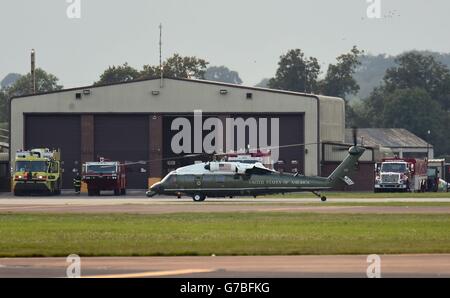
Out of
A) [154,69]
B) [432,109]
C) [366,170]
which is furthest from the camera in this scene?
[432,109]

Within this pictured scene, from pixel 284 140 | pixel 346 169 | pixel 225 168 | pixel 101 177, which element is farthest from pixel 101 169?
pixel 346 169

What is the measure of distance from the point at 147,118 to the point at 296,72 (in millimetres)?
96866

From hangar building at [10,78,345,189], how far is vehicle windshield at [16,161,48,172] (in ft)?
39.9

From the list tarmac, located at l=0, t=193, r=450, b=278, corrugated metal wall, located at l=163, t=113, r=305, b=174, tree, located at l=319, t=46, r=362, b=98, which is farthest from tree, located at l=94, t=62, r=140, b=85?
tarmac, located at l=0, t=193, r=450, b=278

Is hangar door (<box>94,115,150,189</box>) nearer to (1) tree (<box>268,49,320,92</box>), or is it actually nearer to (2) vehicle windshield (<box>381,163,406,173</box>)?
(2) vehicle windshield (<box>381,163,406,173</box>)

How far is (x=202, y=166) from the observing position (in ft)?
232

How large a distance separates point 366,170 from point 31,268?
7964 centimetres

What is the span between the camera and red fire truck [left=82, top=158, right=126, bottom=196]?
276 feet

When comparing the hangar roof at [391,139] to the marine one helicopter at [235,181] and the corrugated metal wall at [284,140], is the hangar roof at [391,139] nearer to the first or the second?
the corrugated metal wall at [284,140]

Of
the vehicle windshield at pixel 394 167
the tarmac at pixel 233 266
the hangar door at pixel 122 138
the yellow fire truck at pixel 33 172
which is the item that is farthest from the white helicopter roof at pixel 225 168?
the tarmac at pixel 233 266

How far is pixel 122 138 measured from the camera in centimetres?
9762

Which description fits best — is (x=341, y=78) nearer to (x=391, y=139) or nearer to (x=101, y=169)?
(x=391, y=139)
